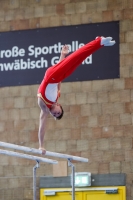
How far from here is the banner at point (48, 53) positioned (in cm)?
1351

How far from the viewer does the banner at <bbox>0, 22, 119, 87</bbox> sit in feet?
44.3

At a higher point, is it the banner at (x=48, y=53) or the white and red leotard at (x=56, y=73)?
the banner at (x=48, y=53)

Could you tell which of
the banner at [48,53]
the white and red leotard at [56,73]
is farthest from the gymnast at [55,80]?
the banner at [48,53]

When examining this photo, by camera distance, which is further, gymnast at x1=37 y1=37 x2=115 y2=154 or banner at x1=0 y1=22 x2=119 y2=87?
banner at x1=0 y1=22 x2=119 y2=87

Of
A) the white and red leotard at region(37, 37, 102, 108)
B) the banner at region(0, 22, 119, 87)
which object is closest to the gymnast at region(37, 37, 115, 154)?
the white and red leotard at region(37, 37, 102, 108)

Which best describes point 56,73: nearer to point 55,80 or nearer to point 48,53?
point 55,80

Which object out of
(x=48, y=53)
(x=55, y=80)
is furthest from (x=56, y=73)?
(x=48, y=53)

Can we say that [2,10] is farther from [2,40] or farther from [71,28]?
[71,28]

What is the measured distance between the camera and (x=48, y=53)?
45.8 ft

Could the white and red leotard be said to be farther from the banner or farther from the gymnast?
the banner

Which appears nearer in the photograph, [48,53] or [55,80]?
[55,80]

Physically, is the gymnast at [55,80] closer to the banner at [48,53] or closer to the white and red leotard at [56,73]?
the white and red leotard at [56,73]

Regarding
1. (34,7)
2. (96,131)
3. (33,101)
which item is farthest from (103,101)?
(34,7)

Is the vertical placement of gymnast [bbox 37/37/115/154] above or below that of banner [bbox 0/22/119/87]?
below
